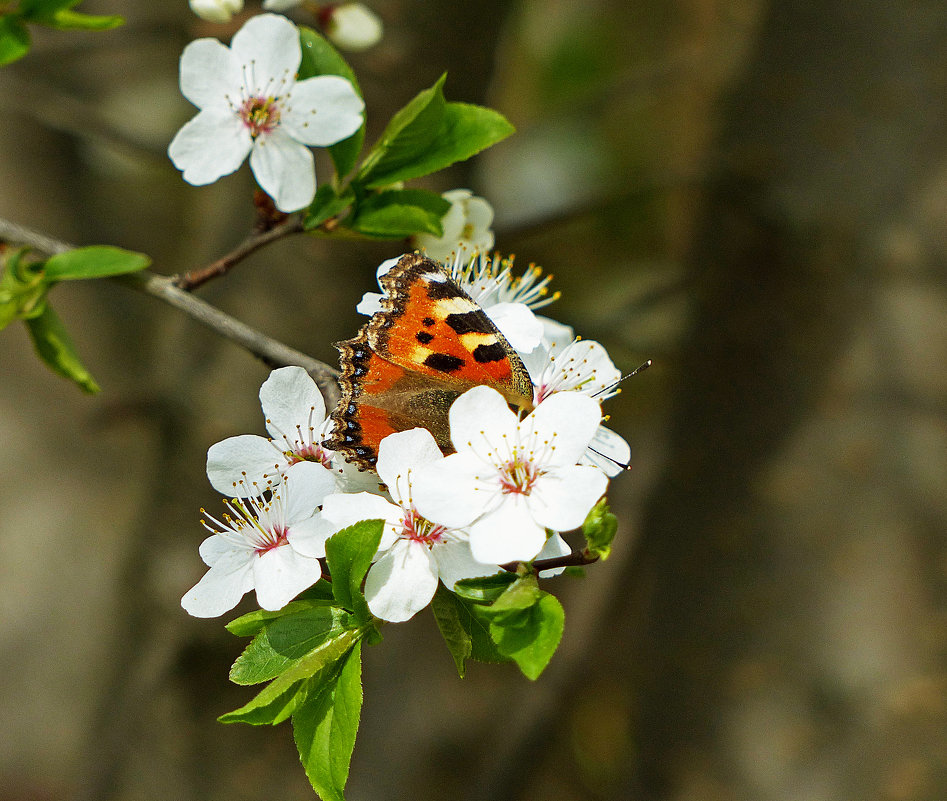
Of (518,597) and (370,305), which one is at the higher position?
(370,305)

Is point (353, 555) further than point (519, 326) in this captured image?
No

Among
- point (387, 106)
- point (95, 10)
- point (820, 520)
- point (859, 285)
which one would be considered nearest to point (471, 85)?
point (387, 106)

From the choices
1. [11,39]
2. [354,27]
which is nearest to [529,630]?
[11,39]

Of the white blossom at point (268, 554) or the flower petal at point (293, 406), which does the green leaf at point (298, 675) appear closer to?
the white blossom at point (268, 554)

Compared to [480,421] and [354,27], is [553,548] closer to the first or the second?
[480,421]

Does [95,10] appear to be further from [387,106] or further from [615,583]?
[615,583]

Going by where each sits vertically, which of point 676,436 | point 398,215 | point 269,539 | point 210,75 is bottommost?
point 676,436

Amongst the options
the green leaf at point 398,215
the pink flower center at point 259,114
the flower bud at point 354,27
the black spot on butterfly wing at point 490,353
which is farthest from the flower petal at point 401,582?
the flower bud at point 354,27

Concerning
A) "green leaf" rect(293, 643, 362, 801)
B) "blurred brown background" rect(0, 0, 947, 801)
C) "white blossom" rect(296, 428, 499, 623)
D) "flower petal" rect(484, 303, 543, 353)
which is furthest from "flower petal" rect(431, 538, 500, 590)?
"blurred brown background" rect(0, 0, 947, 801)
